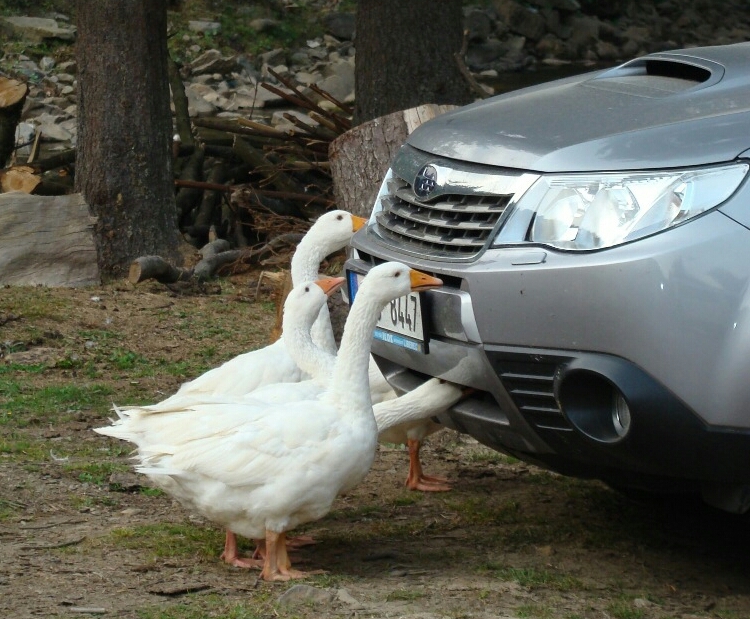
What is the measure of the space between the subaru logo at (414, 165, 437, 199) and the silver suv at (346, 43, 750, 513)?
10 mm

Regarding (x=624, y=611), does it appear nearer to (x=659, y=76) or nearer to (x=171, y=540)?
(x=171, y=540)

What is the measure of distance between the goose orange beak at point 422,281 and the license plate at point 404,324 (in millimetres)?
71

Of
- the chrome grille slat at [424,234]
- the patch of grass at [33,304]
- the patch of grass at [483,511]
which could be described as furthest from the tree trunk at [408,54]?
the chrome grille slat at [424,234]

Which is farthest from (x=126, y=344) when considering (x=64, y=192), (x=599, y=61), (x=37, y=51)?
(x=599, y=61)

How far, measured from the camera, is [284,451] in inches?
160

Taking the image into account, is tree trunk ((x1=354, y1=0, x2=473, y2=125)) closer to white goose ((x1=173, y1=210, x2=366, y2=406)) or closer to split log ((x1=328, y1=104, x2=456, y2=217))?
split log ((x1=328, y1=104, x2=456, y2=217))

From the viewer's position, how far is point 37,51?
25.4m

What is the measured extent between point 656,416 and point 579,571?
1133 mm

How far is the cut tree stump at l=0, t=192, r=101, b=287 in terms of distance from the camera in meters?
9.05

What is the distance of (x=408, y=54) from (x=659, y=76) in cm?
614

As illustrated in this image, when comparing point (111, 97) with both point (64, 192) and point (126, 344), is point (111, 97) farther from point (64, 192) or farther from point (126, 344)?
point (126, 344)

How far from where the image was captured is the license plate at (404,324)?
4.08m

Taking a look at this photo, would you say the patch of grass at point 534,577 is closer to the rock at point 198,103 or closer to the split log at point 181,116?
the split log at point 181,116

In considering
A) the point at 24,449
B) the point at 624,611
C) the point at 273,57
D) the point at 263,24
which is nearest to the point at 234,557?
the point at 624,611
